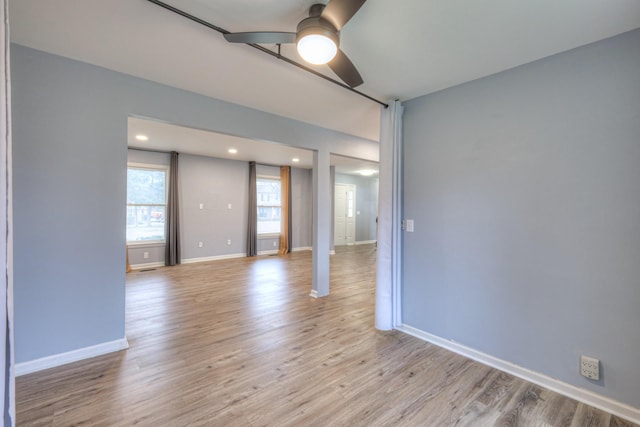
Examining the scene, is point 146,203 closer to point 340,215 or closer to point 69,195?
point 69,195

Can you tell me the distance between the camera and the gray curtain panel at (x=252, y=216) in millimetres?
7332

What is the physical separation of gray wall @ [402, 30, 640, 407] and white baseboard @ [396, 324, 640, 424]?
45mm

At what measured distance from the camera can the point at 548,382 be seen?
6.86ft

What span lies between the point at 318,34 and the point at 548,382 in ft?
9.53

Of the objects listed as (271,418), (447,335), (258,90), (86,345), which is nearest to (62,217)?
(86,345)

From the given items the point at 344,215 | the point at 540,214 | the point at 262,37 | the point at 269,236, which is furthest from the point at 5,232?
the point at 344,215

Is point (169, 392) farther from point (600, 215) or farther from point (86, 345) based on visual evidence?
point (600, 215)

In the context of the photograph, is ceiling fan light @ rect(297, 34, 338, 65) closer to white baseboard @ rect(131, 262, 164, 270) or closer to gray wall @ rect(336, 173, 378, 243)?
white baseboard @ rect(131, 262, 164, 270)

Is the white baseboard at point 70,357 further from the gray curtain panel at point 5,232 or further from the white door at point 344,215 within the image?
the white door at point 344,215

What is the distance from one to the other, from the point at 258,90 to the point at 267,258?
5.04 m

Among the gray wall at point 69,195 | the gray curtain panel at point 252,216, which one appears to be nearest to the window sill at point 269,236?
the gray curtain panel at point 252,216

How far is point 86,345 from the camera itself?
239cm

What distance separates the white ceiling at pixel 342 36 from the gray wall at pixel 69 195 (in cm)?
20

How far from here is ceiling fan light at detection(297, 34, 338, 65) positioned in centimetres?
159
